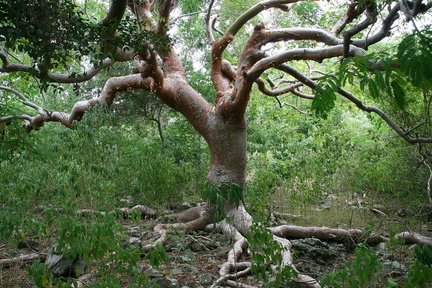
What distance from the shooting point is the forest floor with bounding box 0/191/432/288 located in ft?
12.0

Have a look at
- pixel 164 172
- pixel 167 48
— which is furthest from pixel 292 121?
pixel 167 48

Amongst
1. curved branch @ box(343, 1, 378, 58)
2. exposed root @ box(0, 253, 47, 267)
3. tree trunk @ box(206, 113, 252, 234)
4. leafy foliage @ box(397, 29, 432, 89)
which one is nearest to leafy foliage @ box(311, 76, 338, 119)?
leafy foliage @ box(397, 29, 432, 89)

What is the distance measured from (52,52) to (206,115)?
3.50m

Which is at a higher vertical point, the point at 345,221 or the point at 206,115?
the point at 206,115

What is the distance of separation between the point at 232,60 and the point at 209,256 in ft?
21.0

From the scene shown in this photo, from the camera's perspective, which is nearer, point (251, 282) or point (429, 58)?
point (429, 58)

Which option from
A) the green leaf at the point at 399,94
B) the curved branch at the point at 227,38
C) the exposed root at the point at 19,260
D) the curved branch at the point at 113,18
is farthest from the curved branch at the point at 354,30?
the exposed root at the point at 19,260

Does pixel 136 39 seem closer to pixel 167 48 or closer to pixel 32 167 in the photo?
pixel 167 48

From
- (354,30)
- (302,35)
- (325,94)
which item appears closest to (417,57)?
(325,94)

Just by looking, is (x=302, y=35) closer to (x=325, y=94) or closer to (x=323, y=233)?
(x=325, y=94)

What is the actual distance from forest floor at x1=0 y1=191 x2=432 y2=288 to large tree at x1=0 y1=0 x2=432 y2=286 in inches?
12.5

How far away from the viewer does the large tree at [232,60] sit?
7.36ft

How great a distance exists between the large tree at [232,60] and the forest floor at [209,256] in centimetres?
32

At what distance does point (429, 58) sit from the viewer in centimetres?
177
